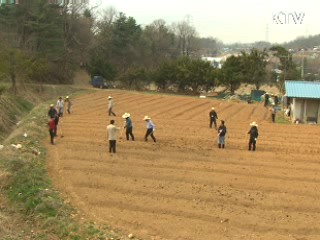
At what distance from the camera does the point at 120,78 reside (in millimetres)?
58219

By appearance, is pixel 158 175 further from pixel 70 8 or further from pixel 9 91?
pixel 70 8

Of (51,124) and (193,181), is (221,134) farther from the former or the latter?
(51,124)

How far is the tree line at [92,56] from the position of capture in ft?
155

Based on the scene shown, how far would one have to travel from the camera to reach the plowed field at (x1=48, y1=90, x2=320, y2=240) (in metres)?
10.8

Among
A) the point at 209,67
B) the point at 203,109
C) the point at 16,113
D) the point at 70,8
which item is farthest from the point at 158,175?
the point at 70,8

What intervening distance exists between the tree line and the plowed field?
1983 cm

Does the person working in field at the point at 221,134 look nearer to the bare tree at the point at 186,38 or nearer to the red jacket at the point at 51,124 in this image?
the red jacket at the point at 51,124

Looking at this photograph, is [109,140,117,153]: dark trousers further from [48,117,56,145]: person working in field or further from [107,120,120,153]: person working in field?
[48,117,56,145]: person working in field

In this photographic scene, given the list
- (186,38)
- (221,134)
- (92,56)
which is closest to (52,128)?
(221,134)

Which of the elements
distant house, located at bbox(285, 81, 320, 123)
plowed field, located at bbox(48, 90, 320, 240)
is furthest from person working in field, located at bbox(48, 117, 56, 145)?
distant house, located at bbox(285, 81, 320, 123)

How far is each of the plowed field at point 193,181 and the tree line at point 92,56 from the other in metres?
19.8

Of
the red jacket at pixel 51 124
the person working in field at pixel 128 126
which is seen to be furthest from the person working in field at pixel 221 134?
the red jacket at pixel 51 124

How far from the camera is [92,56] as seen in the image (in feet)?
203

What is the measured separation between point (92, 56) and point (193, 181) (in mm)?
49966
